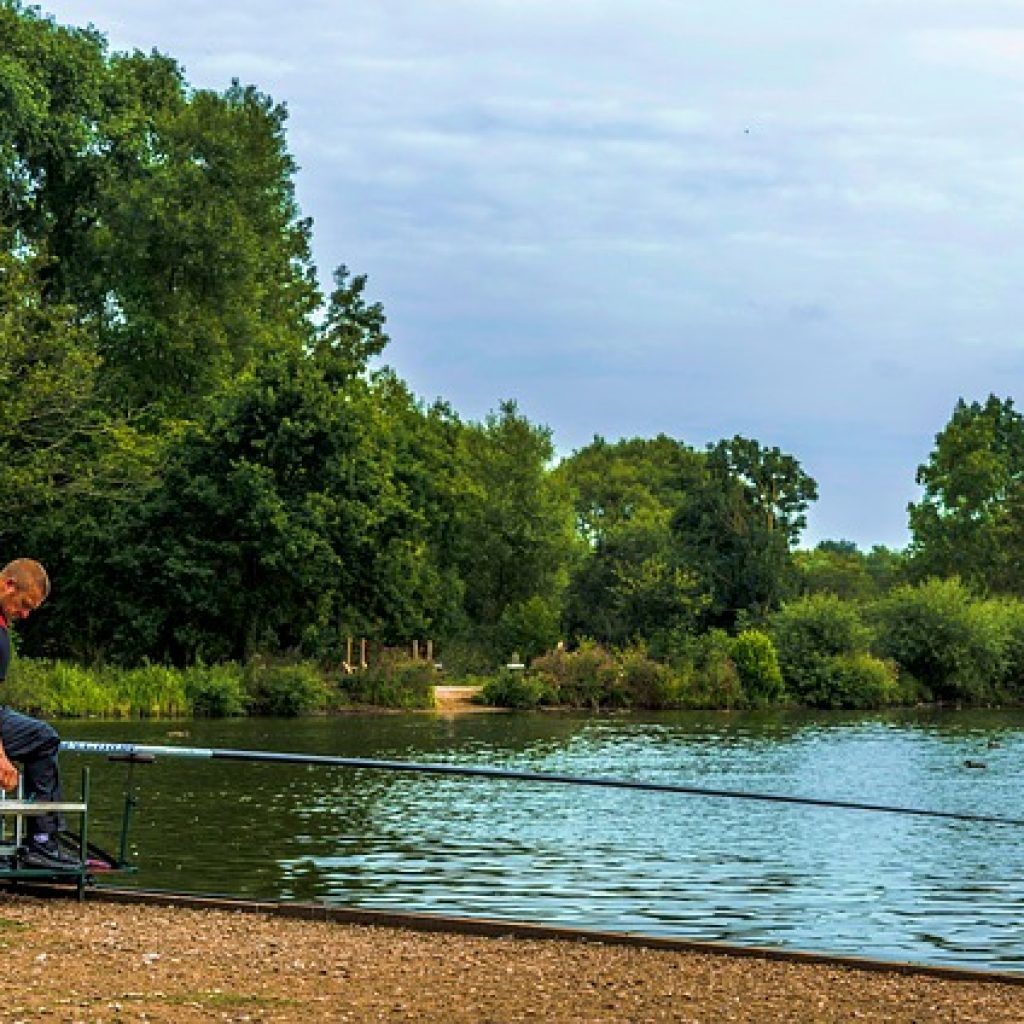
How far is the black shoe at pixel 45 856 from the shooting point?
1168 centimetres

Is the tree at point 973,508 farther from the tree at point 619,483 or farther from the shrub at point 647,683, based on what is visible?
the shrub at point 647,683

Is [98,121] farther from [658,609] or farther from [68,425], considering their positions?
[658,609]

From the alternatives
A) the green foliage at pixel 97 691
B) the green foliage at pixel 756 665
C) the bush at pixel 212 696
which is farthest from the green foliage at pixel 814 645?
the green foliage at pixel 97 691

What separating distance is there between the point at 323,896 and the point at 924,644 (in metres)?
57.7

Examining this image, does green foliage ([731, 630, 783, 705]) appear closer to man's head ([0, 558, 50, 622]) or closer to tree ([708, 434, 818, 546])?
tree ([708, 434, 818, 546])

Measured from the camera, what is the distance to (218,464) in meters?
55.3

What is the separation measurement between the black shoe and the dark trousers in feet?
0.26

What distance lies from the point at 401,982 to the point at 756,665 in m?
57.0

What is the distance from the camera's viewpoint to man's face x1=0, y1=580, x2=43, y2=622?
1131cm

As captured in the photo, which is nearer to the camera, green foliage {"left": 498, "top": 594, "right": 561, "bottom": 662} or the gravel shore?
the gravel shore

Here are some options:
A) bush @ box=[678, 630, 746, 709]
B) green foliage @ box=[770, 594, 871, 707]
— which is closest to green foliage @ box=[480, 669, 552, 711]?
bush @ box=[678, 630, 746, 709]

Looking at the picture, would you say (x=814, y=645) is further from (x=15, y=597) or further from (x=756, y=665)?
(x=15, y=597)

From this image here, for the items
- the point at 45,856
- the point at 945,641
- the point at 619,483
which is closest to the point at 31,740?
the point at 45,856

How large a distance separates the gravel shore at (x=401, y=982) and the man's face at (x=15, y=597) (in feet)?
5.80
